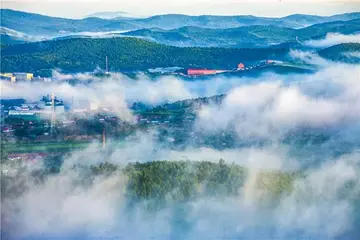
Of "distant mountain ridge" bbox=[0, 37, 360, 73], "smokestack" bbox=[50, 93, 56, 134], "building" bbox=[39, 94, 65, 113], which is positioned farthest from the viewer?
"distant mountain ridge" bbox=[0, 37, 360, 73]

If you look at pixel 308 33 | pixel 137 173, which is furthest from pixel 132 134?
pixel 308 33

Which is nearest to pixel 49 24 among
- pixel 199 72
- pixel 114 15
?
pixel 114 15

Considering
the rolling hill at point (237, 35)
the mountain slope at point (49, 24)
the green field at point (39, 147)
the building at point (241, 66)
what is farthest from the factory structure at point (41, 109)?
the building at point (241, 66)

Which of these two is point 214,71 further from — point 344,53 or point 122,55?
point 344,53

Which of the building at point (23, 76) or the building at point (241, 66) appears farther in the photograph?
the building at point (241, 66)

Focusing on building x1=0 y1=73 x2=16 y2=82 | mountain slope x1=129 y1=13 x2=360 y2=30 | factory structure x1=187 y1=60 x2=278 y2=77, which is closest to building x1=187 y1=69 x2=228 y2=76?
factory structure x1=187 y1=60 x2=278 y2=77

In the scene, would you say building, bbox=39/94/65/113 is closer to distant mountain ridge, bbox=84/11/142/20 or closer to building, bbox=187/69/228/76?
distant mountain ridge, bbox=84/11/142/20

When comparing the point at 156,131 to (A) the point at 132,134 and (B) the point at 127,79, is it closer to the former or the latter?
(A) the point at 132,134

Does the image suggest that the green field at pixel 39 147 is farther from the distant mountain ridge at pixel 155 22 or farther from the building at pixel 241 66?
the building at pixel 241 66
